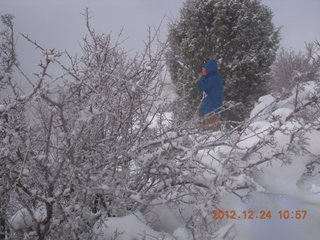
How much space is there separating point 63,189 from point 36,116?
4.00 ft

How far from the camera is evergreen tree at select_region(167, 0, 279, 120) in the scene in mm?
9133

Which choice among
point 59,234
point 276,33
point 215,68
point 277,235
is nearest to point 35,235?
point 59,234

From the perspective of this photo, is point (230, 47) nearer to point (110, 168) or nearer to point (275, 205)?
point (275, 205)

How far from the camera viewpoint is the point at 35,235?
1.67 metres

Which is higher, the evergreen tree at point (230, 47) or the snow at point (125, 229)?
the evergreen tree at point (230, 47)

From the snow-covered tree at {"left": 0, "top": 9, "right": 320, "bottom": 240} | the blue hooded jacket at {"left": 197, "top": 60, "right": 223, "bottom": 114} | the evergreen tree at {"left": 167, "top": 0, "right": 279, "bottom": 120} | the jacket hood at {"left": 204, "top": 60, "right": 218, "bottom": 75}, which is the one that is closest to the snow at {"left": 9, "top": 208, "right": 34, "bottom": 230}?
the snow-covered tree at {"left": 0, "top": 9, "right": 320, "bottom": 240}

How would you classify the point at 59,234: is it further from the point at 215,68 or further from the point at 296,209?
the point at 215,68

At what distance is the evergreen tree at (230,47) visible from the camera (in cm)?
913

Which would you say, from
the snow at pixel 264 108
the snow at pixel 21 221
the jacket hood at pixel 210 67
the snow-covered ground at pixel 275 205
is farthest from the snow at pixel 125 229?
the jacket hood at pixel 210 67

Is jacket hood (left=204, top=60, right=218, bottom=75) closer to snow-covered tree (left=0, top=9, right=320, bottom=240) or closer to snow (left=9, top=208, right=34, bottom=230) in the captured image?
snow-covered tree (left=0, top=9, right=320, bottom=240)

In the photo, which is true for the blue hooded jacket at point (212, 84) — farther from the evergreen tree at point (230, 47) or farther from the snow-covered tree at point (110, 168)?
the snow-covered tree at point (110, 168)

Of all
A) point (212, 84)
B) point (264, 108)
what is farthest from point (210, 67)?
point (264, 108)

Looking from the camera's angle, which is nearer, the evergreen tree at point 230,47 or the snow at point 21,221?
the snow at point 21,221

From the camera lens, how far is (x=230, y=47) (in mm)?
9250
